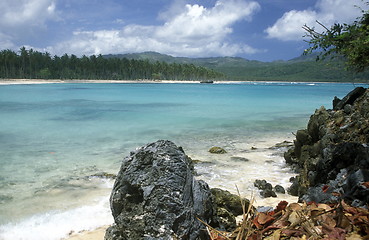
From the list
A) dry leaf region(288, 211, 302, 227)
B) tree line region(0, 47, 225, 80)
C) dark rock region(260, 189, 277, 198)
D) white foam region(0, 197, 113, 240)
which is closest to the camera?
dry leaf region(288, 211, 302, 227)

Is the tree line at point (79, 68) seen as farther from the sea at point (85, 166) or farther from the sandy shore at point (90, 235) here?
the sandy shore at point (90, 235)

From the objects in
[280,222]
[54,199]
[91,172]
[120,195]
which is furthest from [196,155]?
[280,222]

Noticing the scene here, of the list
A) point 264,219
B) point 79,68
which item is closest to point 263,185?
point 264,219

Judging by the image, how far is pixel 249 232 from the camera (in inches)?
99.3

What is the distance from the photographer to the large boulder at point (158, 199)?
320 centimetres

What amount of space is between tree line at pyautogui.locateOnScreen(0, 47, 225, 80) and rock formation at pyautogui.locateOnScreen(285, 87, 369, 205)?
141 metres

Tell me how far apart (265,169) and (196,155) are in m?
3.54

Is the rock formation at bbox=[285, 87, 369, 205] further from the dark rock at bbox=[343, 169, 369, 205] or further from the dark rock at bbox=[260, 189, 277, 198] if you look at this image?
the dark rock at bbox=[260, 189, 277, 198]

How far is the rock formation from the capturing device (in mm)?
3418

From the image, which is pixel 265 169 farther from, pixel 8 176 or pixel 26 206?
pixel 8 176

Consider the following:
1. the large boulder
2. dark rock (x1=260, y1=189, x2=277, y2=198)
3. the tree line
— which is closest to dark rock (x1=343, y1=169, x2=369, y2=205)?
the large boulder

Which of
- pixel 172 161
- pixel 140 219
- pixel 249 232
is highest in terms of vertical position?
pixel 172 161

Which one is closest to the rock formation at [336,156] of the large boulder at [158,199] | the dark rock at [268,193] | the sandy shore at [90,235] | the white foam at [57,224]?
the dark rock at [268,193]

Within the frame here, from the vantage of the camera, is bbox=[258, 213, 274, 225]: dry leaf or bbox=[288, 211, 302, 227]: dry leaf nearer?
bbox=[288, 211, 302, 227]: dry leaf
